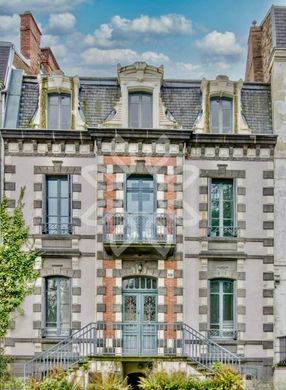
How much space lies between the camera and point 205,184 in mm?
26703

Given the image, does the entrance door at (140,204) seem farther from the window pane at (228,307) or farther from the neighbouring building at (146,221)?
the window pane at (228,307)

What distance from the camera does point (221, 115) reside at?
27.4 m

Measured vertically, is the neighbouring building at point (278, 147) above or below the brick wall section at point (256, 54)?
below

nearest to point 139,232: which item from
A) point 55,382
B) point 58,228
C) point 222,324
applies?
point 58,228

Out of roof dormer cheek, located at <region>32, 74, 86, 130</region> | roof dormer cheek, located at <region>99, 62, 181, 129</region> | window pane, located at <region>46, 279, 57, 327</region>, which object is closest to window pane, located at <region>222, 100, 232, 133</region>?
→ roof dormer cheek, located at <region>99, 62, 181, 129</region>

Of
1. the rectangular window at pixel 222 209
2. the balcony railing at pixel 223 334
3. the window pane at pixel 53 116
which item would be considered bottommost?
the balcony railing at pixel 223 334

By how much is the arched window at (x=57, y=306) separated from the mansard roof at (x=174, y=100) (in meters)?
5.15

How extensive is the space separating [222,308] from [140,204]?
4112mm

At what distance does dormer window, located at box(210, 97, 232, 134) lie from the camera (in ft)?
89.2

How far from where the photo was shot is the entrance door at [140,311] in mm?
25609

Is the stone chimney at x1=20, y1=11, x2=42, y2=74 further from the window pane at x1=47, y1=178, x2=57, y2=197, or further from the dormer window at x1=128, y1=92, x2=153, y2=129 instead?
the window pane at x1=47, y1=178, x2=57, y2=197

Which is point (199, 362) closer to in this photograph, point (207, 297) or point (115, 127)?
point (207, 297)

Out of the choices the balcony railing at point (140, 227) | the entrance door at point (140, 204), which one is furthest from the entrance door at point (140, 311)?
the entrance door at point (140, 204)

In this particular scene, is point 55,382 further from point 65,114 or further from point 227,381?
point 65,114
